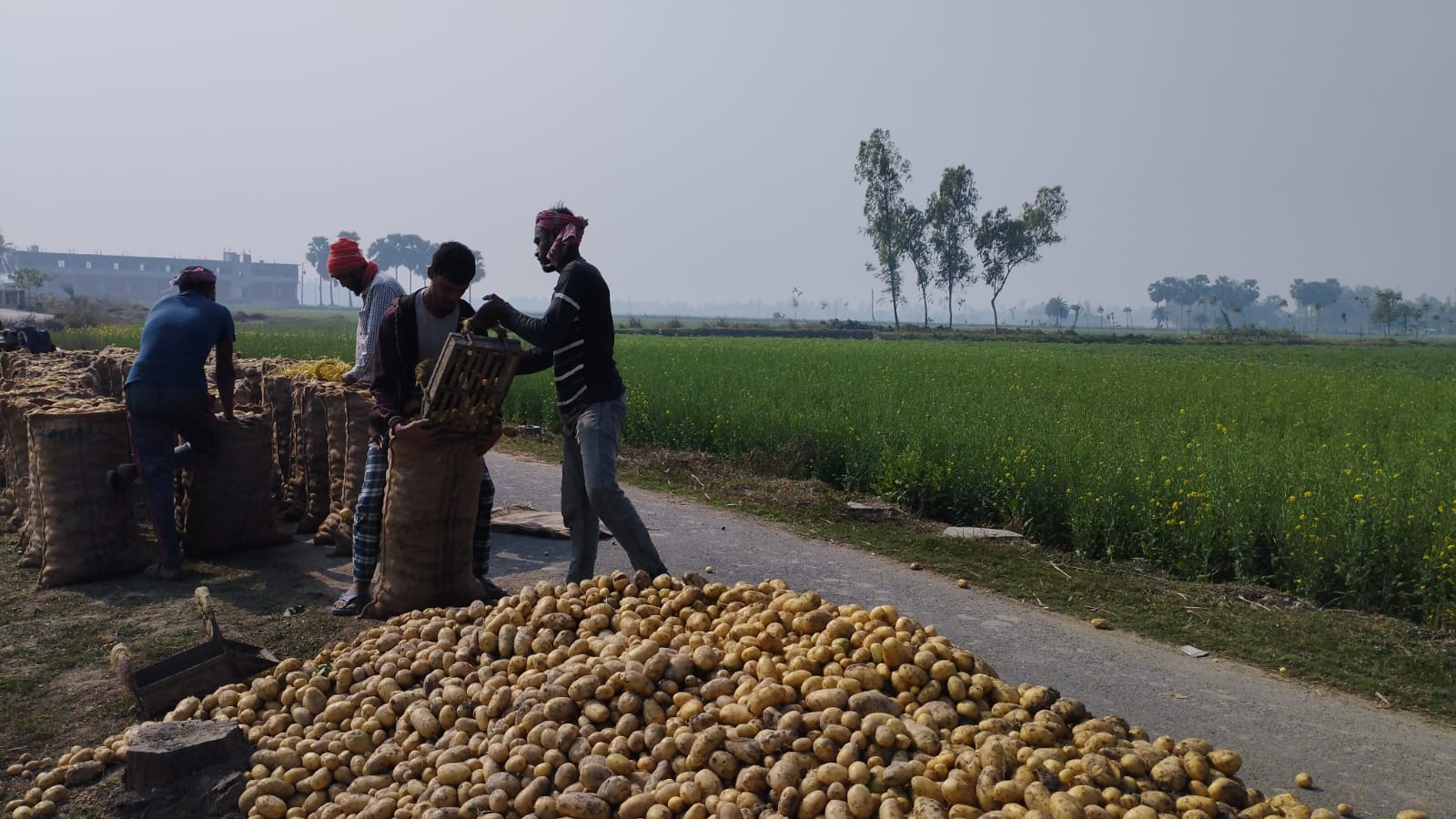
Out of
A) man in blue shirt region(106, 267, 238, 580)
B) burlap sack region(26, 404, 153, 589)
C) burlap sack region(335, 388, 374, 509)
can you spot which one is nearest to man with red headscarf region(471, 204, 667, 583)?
burlap sack region(335, 388, 374, 509)

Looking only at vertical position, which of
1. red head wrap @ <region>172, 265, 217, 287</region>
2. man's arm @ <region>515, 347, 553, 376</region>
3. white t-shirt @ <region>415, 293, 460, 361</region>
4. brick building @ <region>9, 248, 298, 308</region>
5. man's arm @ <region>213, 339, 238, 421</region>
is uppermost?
brick building @ <region>9, 248, 298, 308</region>

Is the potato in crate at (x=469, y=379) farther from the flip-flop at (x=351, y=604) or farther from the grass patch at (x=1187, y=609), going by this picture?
the grass patch at (x=1187, y=609)

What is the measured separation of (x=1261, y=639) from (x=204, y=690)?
5087 millimetres

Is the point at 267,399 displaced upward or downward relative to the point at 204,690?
upward

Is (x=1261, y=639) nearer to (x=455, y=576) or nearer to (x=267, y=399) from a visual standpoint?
(x=455, y=576)

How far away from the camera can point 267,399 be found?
809 centimetres

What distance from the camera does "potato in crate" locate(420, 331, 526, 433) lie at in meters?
4.59

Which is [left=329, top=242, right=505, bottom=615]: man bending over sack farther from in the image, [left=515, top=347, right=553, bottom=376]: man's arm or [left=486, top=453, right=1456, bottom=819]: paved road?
[left=486, top=453, right=1456, bottom=819]: paved road

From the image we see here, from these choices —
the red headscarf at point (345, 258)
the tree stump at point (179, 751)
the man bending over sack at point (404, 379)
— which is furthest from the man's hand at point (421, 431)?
the red headscarf at point (345, 258)

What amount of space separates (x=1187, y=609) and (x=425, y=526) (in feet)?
13.9

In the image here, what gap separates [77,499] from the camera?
6.20 meters

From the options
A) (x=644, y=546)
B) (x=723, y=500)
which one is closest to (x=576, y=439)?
(x=644, y=546)

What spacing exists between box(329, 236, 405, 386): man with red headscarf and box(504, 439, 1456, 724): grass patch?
11.3 feet

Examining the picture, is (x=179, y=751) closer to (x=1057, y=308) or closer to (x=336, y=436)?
(x=336, y=436)
